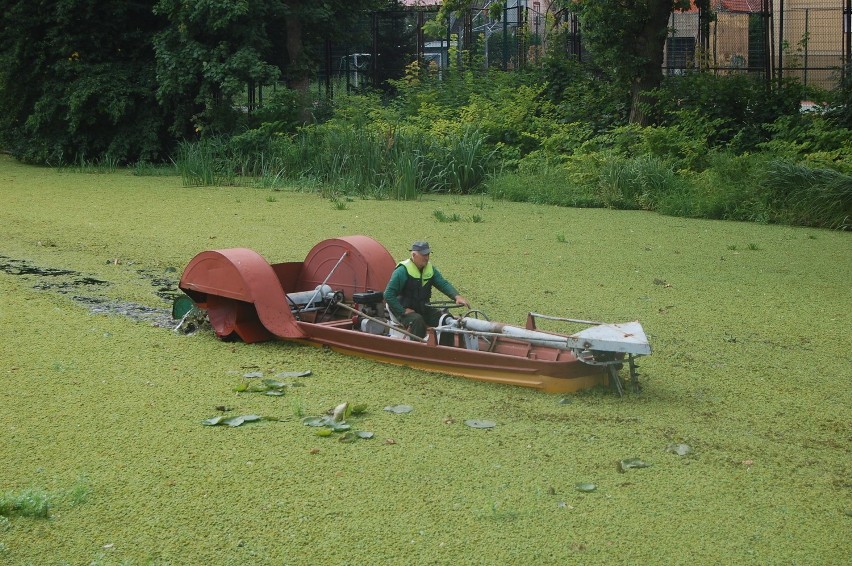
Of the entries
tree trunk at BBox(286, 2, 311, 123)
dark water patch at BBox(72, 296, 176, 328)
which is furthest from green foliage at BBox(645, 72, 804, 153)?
dark water patch at BBox(72, 296, 176, 328)

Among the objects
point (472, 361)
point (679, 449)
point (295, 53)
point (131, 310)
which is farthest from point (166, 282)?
point (295, 53)

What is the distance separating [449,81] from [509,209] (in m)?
7.16

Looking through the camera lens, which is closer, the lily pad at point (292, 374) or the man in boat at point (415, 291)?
the lily pad at point (292, 374)

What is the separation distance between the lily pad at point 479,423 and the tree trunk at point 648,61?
12.2m

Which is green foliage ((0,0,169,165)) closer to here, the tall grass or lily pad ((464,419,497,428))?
the tall grass

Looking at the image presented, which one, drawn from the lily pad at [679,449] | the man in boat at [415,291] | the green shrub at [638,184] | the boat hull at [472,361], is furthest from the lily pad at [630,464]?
the green shrub at [638,184]

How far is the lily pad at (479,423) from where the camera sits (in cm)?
511

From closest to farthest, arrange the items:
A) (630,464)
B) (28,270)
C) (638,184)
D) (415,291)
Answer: (630,464)
(415,291)
(28,270)
(638,184)

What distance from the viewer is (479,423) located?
5.14 meters

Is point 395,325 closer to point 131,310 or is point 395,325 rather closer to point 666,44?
point 131,310

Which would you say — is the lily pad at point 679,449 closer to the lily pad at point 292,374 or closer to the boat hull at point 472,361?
the boat hull at point 472,361

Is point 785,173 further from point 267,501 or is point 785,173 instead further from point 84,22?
point 84,22

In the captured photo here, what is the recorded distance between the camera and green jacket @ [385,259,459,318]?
6.51 meters

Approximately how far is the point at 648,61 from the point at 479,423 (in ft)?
42.3
